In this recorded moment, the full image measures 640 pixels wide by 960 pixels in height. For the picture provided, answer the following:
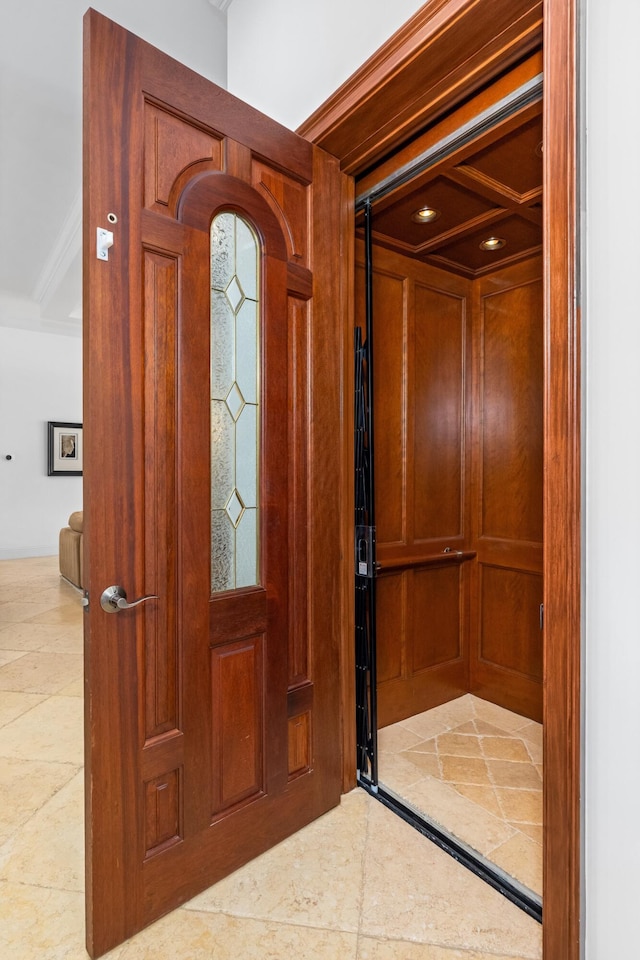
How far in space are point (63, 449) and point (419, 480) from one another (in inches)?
273

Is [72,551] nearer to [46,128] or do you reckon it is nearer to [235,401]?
[46,128]

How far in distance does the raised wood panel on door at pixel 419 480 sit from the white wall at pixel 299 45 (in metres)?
0.83

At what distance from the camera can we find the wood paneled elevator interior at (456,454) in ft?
8.93

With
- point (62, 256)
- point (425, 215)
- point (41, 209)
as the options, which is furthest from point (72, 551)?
point (425, 215)

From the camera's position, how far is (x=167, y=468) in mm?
1516

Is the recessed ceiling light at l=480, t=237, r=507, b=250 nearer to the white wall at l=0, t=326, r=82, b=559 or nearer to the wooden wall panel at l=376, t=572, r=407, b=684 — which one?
the wooden wall panel at l=376, t=572, r=407, b=684

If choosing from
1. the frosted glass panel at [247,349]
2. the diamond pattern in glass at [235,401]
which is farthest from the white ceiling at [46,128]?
the diamond pattern in glass at [235,401]

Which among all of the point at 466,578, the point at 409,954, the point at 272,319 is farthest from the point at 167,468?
the point at 466,578

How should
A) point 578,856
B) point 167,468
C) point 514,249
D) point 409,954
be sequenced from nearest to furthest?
point 578,856 → point 409,954 → point 167,468 → point 514,249

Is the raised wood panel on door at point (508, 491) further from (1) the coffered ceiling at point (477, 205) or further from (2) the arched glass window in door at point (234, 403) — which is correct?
(2) the arched glass window in door at point (234, 403)

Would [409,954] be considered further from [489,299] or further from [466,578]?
[489,299]

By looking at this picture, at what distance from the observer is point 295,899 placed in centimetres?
159

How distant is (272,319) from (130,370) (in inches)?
22.5

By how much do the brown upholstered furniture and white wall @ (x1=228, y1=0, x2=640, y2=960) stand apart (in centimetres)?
546
